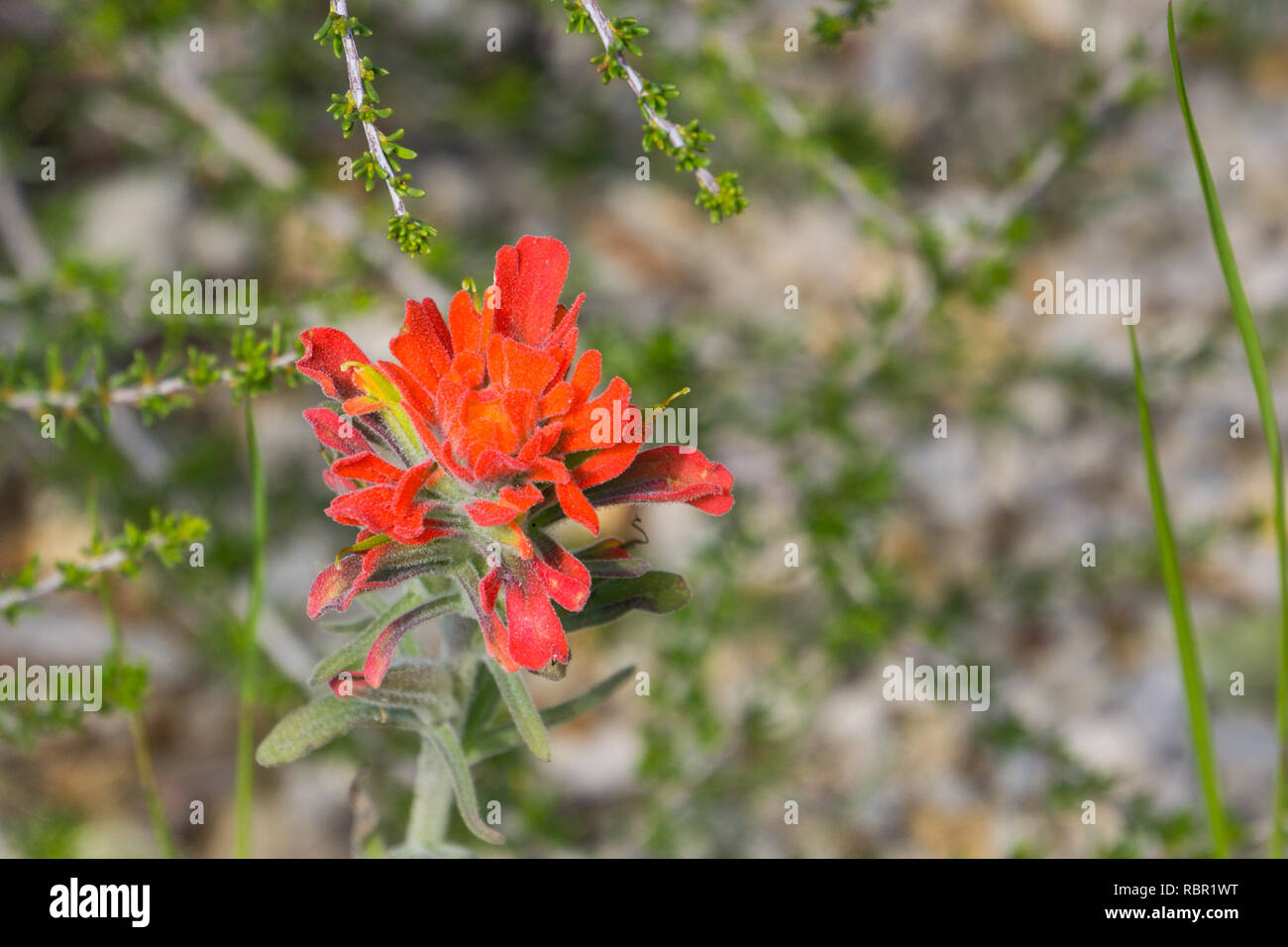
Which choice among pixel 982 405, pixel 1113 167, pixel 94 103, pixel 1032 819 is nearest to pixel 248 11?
pixel 94 103

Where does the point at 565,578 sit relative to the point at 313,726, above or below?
above

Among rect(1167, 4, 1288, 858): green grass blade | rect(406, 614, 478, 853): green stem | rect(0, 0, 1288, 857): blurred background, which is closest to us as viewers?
rect(1167, 4, 1288, 858): green grass blade

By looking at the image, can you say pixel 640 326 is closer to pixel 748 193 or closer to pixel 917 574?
pixel 748 193

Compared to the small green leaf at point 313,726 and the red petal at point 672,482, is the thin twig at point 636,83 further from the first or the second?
the small green leaf at point 313,726

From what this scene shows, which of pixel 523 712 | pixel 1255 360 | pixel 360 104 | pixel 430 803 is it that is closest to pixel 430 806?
pixel 430 803

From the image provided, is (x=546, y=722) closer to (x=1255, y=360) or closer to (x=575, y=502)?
(x=575, y=502)

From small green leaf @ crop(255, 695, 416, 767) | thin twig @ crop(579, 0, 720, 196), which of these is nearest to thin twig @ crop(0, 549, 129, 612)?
small green leaf @ crop(255, 695, 416, 767)

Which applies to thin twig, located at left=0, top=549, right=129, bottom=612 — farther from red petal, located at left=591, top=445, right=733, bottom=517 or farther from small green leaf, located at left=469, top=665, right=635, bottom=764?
red petal, located at left=591, top=445, right=733, bottom=517
